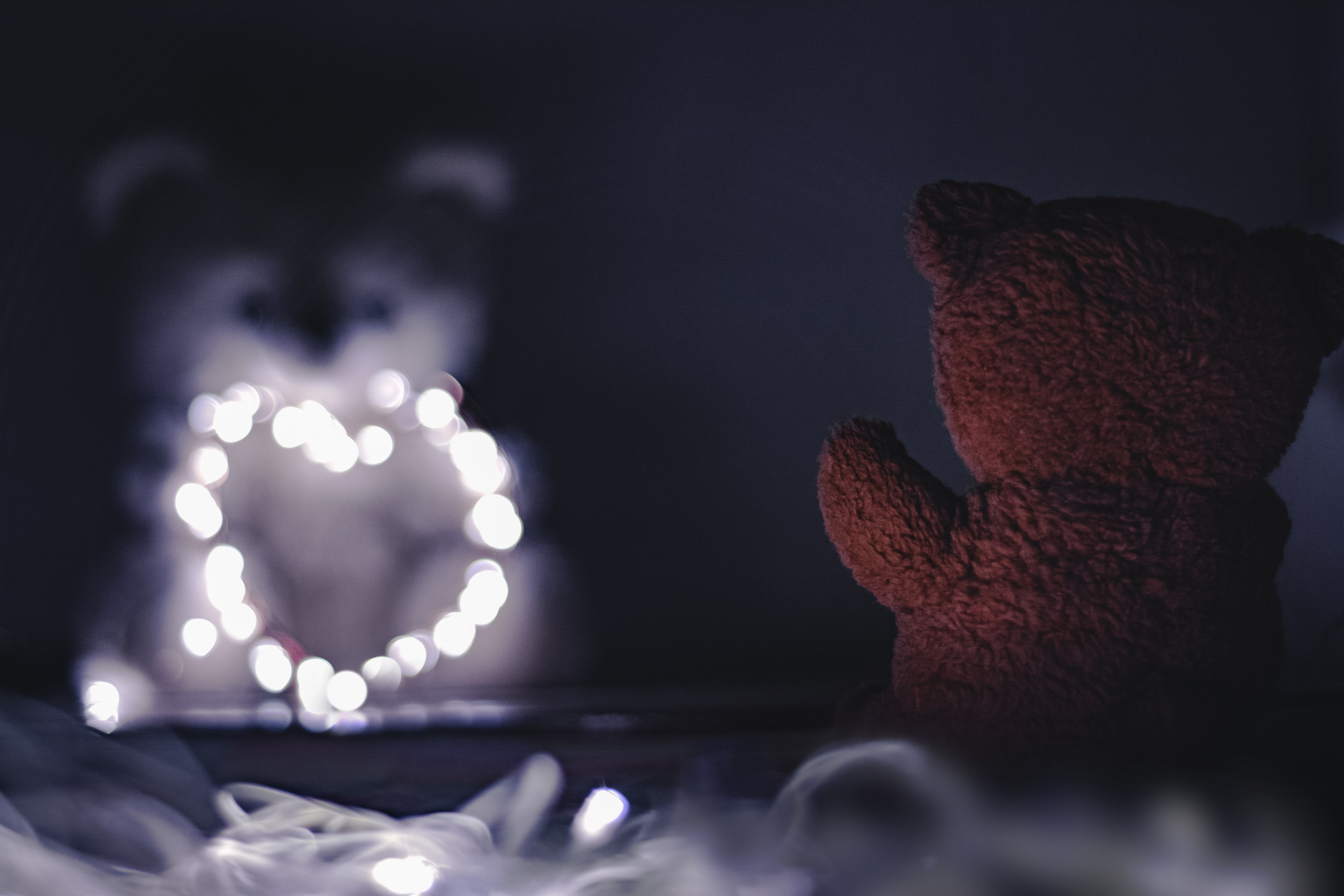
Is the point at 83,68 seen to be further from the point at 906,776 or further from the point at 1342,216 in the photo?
the point at 1342,216

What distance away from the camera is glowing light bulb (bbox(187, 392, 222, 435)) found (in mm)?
815

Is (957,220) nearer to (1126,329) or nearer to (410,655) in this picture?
(1126,329)

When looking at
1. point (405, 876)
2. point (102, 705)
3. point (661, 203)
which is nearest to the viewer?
point (405, 876)

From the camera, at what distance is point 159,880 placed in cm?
39

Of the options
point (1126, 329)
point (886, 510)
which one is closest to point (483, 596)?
point (886, 510)

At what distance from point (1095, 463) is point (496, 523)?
58 cm

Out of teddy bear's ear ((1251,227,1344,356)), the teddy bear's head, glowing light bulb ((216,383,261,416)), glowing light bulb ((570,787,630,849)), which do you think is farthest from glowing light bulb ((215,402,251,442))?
teddy bear's ear ((1251,227,1344,356))

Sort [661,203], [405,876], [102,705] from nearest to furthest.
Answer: [405,876], [102,705], [661,203]

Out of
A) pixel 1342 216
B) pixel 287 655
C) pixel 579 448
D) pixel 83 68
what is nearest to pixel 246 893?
pixel 287 655

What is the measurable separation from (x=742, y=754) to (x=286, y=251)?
72cm

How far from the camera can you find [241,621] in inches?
30.9

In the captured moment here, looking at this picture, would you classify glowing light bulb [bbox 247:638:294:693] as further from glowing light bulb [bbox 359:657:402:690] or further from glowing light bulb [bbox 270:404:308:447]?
glowing light bulb [bbox 270:404:308:447]

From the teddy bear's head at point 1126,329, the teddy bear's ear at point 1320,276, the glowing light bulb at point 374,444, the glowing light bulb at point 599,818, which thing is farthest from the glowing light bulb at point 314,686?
the teddy bear's ear at point 1320,276

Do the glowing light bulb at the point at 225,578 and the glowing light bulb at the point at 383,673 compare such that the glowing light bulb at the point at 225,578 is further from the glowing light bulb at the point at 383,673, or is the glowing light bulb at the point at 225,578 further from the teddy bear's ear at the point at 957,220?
the teddy bear's ear at the point at 957,220
